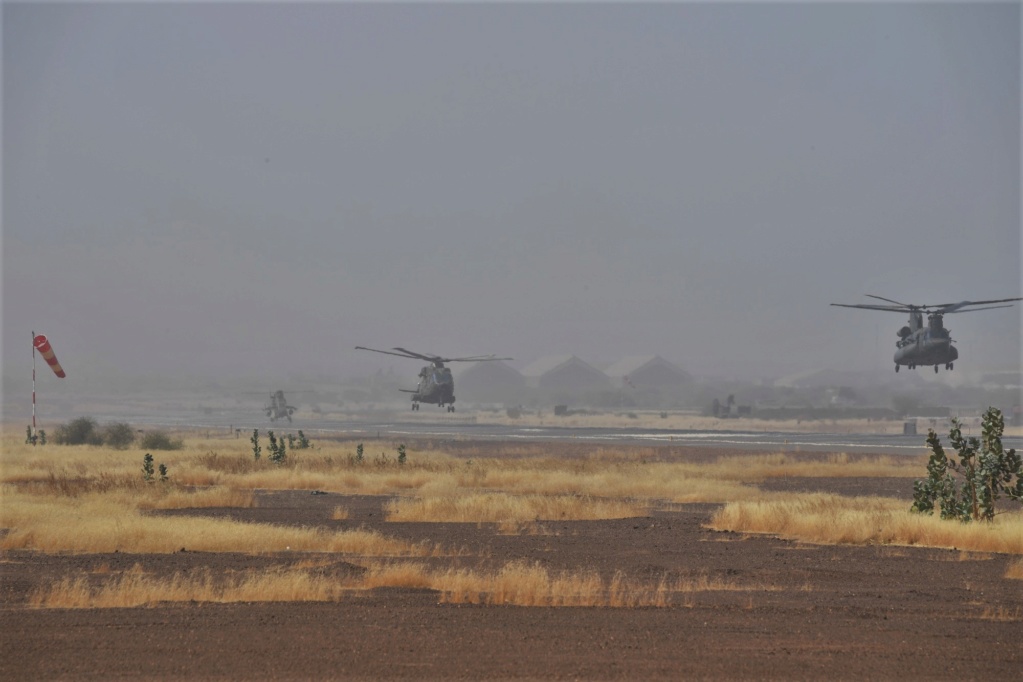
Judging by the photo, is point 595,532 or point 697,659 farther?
point 595,532

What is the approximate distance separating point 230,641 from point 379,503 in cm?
2098

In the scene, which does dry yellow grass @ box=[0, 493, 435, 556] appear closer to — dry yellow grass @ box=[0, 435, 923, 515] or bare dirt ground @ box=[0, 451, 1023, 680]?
bare dirt ground @ box=[0, 451, 1023, 680]

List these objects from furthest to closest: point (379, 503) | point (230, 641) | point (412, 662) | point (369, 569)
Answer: point (379, 503) < point (369, 569) < point (230, 641) < point (412, 662)

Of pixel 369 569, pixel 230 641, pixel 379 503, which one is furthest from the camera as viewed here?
pixel 379 503

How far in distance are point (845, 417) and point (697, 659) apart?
414 feet

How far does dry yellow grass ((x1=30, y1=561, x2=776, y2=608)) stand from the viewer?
671 inches

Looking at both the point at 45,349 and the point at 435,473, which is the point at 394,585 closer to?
the point at 435,473

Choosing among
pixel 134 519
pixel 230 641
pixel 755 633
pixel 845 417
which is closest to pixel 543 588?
pixel 755 633

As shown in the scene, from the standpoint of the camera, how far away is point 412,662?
13.3 meters

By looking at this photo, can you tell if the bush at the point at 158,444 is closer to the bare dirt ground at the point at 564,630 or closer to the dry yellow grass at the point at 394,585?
the bare dirt ground at the point at 564,630

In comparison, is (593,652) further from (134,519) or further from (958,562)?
(134,519)

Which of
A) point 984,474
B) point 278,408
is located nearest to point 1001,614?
point 984,474

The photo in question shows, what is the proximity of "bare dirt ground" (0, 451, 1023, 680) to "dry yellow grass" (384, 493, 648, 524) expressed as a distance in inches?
321

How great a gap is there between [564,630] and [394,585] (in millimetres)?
4168
